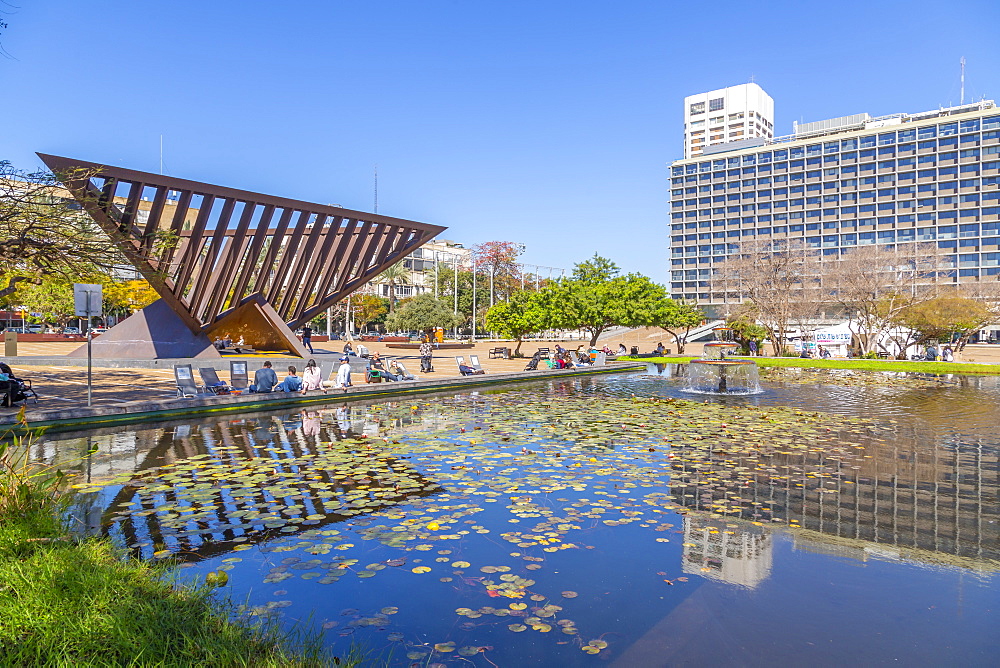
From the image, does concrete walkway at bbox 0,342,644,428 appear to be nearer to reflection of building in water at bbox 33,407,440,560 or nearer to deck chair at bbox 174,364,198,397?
deck chair at bbox 174,364,198,397

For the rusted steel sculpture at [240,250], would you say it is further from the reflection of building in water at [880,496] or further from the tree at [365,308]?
the tree at [365,308]

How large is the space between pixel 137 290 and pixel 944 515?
202 ft

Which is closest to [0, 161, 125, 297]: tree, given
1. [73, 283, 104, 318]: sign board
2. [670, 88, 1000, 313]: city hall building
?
[73, 283, 104, 318]: sign board

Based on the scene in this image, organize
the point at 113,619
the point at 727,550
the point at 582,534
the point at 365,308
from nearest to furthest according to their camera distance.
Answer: the point at 113,619 → the point at 727,550 → the point at 582,534 → the point at 365,308

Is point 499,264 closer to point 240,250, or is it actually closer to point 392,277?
point 392,277

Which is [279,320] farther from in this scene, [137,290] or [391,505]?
[137,290]

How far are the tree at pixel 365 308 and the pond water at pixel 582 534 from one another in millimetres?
73272

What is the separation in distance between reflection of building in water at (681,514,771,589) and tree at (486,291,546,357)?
34.6 m

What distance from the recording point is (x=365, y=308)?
87.8 meters

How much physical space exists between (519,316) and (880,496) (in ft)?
113

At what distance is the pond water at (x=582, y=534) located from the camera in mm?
4492

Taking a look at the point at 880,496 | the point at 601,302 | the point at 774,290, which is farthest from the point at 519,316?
the point at 880,496

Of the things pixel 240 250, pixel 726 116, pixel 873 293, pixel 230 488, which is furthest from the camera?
pixel 726 116

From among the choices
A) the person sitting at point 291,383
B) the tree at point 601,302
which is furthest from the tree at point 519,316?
the person sitting at point 291,383
